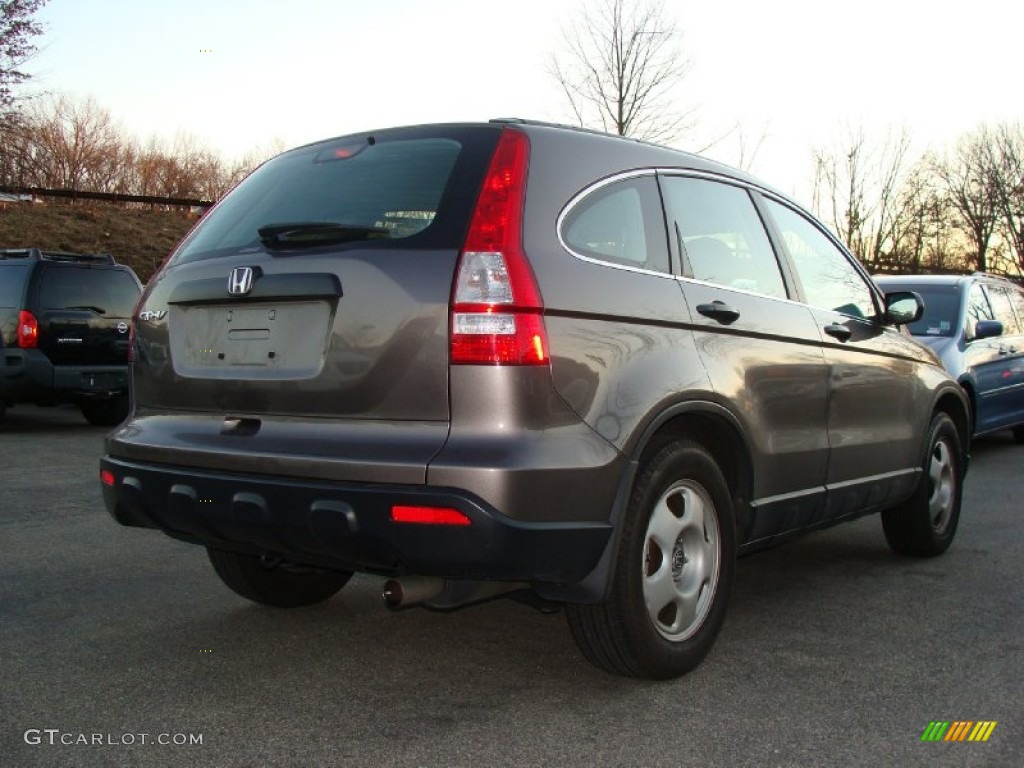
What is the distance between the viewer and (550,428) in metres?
2.87

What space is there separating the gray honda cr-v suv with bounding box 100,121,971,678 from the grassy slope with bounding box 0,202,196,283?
24088 millimetres

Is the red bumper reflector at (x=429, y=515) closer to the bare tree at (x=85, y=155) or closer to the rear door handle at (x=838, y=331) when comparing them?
the rear door handle at (x=838, y=331)

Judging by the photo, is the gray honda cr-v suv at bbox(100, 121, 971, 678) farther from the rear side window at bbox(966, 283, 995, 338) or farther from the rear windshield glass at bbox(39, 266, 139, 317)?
the rear windshield glass at bbox(39, 266, 139, 317)

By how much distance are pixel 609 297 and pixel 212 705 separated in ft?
5.60

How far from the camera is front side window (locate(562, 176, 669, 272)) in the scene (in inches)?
125

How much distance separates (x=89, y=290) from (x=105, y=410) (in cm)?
140

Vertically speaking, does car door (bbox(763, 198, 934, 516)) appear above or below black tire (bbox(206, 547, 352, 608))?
above

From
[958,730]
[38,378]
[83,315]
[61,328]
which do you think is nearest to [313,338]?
[958,730]

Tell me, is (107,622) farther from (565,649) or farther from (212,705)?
(565,649)

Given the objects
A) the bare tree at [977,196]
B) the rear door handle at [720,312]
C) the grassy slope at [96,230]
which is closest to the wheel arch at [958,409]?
the rear door handle at [720,312]

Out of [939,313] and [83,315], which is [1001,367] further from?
[83,315]

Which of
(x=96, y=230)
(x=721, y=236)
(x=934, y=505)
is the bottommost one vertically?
(x=934, y=505)

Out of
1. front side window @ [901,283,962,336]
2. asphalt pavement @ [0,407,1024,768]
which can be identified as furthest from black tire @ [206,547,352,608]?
front side window @ [901,283,962,336]

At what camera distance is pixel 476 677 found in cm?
347
